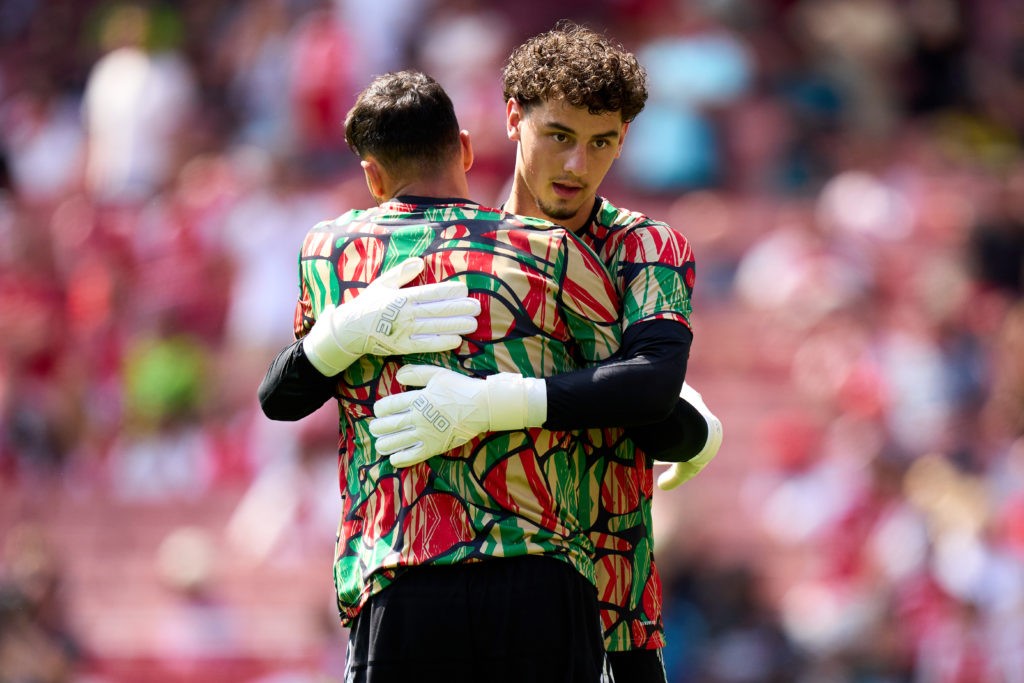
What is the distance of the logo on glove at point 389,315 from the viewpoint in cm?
355

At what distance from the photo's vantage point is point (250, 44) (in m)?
13.3

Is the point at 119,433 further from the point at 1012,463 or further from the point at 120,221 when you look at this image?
the point at 1012,463

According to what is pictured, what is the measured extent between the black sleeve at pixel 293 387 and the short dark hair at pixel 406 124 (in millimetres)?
440

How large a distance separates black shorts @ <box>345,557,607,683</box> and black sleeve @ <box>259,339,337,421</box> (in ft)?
1.49

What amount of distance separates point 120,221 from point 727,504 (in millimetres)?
4701

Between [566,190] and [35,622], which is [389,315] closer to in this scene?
[566,190]

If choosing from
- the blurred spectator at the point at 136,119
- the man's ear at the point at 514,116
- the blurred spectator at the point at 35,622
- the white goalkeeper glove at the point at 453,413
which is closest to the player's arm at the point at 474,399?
the white goalkeeper glove at the point at 453,413

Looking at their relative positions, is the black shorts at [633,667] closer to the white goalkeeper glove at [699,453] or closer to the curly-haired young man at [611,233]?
the curly-haired young man at [611,233]

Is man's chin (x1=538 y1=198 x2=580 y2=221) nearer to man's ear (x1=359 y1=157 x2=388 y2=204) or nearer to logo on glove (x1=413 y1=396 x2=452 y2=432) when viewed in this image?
man's ear (x1=359 y1=157 x2=388 y2=204)

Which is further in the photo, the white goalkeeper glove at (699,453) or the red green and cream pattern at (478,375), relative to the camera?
the white goalkeeper glove at (699,453)

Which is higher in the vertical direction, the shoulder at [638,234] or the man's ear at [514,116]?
the man's ear at [514,116]

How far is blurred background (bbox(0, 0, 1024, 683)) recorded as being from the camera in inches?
354

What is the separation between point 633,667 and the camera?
395 cm

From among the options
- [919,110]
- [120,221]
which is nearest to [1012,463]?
[919,110]
